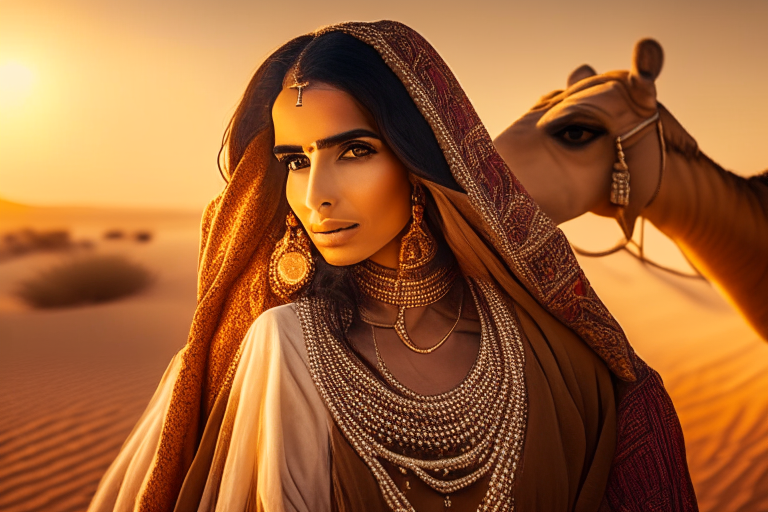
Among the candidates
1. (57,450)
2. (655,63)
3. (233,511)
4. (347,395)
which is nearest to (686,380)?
(655,63)

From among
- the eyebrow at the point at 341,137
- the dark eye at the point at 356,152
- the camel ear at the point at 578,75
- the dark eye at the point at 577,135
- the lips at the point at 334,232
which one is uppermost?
the camel ear at the point at 578,75

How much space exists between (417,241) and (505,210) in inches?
8.8

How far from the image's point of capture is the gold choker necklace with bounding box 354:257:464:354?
54.1 inches

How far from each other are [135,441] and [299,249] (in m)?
0.62

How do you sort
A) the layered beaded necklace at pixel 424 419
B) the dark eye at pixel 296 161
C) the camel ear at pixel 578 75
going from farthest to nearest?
the camel ear at pixel 578 75 → the dark eye at pixel 296 161 → the layered beaded necklace at pixel 424 419

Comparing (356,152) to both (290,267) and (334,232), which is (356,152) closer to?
(334,232)

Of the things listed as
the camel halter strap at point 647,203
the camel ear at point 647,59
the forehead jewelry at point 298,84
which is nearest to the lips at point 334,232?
the forehead jewelry at point 298,84

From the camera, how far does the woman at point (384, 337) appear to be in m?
1.16

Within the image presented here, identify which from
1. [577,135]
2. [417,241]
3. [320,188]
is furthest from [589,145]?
[320,188]

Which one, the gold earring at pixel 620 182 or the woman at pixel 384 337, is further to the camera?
the gold earring at pixel 620 182

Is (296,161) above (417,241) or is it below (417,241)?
Answer: above

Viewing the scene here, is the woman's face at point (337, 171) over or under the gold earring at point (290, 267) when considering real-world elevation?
over

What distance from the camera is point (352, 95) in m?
1.23

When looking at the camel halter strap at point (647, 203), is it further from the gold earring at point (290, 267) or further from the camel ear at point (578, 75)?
the gold earring at point (290, 267)
